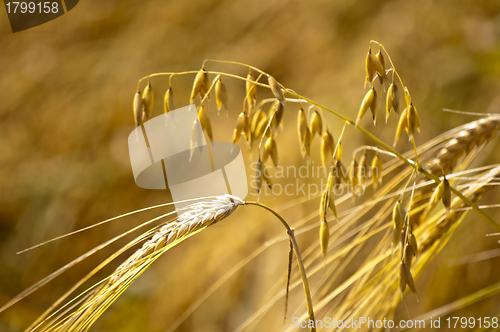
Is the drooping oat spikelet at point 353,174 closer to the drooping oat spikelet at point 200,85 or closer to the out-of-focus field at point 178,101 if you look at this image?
the drooping oat spikelet at point 200,85

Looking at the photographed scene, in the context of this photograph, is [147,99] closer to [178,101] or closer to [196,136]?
[196,136]

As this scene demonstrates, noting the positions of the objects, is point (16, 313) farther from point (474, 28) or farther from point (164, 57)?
point (474, 28)

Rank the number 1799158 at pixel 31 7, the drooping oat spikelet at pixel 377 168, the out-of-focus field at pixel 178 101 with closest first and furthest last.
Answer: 1. the drooping oat spikelet at pixel 377 168
2. the out-of-focus field at pixel 178 101
3. the number 1799158 at pixel 31 7

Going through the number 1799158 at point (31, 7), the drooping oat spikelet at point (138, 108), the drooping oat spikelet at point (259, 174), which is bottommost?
the drooping oat spikelet at point (259, 174)

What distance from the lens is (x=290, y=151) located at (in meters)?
0.92

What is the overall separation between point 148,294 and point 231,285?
28cm

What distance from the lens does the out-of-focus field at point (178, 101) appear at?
2.86 ft

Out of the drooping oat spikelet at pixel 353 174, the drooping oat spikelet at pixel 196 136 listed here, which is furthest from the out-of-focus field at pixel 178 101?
the drooping oat spikelet at pixel 196 136

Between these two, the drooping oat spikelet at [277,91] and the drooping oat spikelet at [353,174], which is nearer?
the drooping oat spikelet at [277,91]

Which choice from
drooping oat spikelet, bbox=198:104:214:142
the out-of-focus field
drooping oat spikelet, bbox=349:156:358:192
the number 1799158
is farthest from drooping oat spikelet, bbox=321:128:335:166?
the number 1799158

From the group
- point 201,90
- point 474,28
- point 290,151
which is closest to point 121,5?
point 290,151

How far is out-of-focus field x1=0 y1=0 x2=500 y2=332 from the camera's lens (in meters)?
0.87

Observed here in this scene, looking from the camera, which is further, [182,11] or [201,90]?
[182,11]

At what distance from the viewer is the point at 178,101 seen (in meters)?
1.09
